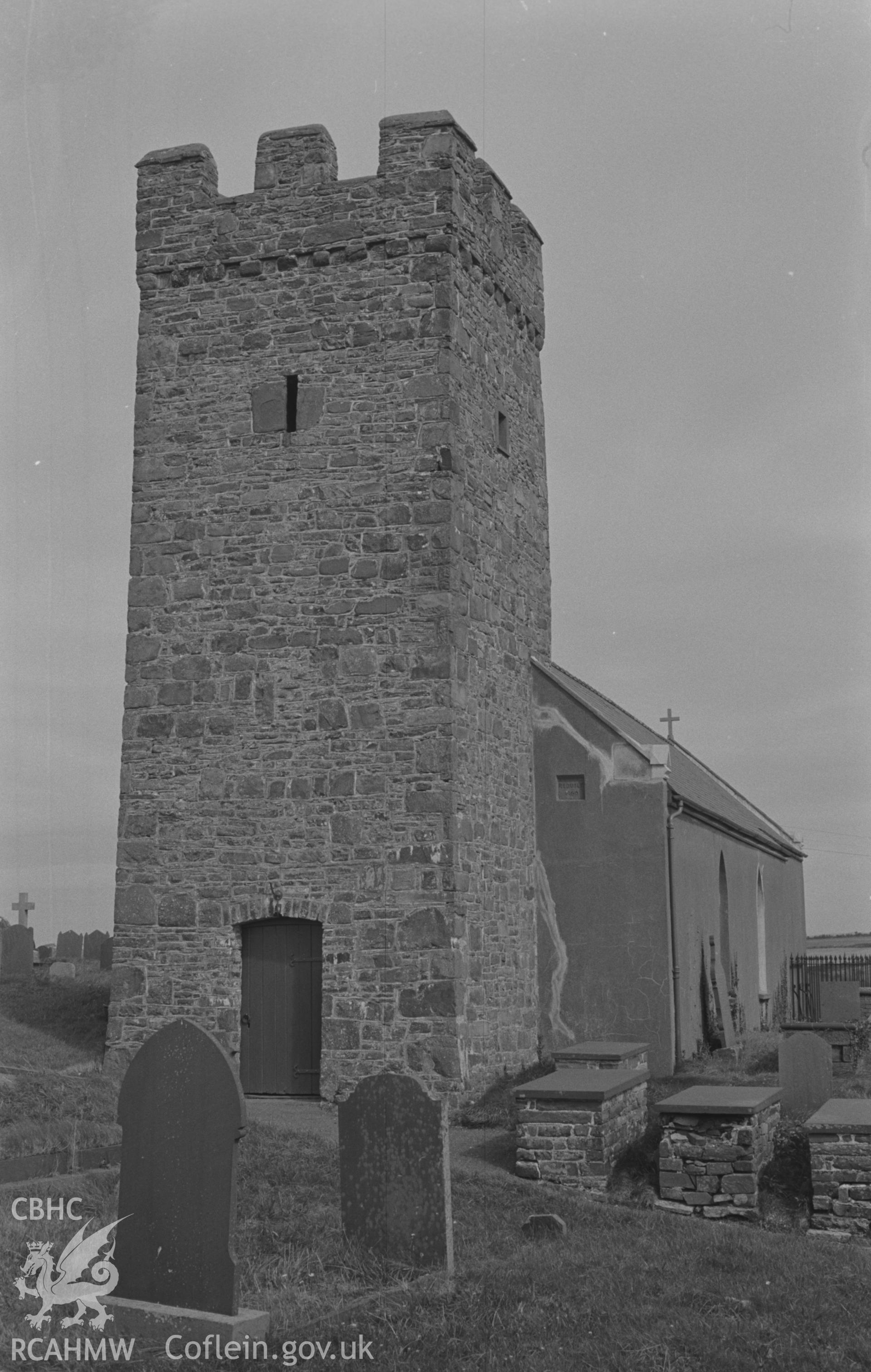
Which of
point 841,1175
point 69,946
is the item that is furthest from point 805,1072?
point 69,946

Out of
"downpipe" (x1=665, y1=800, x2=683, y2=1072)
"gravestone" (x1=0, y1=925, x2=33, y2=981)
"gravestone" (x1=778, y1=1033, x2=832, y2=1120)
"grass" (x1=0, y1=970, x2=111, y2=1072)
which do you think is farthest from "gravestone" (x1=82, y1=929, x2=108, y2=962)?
"gravestone" (x1=778, y1=1033, x2=832, y2=1120)

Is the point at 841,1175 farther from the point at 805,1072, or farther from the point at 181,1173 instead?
the point at 181,1173

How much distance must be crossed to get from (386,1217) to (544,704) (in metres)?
10.6

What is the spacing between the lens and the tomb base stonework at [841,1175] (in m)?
10.6

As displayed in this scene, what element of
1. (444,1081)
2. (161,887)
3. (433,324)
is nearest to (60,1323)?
(444,1081)

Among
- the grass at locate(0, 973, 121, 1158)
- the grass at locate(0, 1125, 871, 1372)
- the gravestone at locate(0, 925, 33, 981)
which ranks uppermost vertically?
the gravestone at locate(0, 925, 33, 981)

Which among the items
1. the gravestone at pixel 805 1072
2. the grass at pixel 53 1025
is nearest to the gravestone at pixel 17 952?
the grass at pixel 53 1025

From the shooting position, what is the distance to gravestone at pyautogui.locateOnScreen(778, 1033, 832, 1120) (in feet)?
44.9

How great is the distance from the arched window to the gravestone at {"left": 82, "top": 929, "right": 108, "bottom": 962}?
14587 millimetres

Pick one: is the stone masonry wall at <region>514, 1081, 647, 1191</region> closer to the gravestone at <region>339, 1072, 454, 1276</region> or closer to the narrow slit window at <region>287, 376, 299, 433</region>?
the gravestone at <region>339, 1072, 454, 1276</region>

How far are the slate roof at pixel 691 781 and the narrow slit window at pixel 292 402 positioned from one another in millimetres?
4627

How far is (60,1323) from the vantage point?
23.6ft

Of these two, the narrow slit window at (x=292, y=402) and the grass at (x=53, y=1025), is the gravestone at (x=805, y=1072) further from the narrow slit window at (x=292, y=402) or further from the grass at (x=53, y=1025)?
the narrow slit window at (x=292, y=402)

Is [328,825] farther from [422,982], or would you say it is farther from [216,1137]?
[216,1137]
